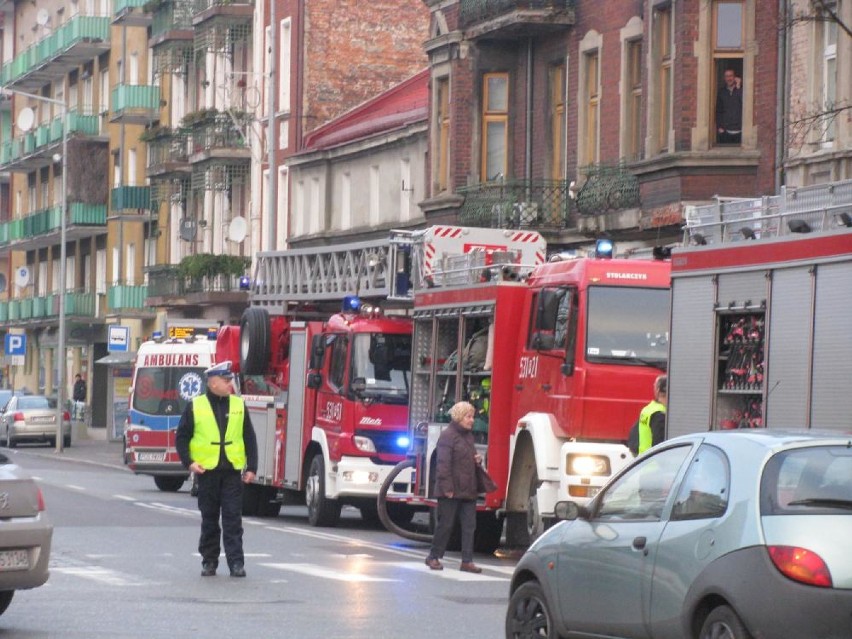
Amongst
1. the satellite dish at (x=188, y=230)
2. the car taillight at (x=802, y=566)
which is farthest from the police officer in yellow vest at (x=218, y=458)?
the satellite dish at (x=188, y=230)

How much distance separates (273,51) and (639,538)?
33.3 m

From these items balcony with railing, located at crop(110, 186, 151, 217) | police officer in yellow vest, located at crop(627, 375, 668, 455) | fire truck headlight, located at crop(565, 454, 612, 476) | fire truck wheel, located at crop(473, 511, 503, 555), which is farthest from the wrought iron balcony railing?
balcony with railing, located at crop(110, 186, 151, 217)

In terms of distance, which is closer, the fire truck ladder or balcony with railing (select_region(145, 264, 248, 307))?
the fire truck ladder

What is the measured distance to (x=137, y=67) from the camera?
233 ft

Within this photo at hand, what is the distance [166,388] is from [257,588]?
2016 cm

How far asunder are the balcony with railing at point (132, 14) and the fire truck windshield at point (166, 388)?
32540mm

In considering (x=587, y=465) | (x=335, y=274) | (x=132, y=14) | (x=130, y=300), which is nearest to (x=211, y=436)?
(x=587, y=465)

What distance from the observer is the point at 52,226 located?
7788cm

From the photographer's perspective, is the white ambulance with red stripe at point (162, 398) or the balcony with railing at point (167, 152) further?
the balcony with railing at point (167, 152)

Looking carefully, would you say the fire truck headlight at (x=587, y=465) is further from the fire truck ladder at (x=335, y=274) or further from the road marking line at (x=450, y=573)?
the fire truck ladder at (x=335, y=274)

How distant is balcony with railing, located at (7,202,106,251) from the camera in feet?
243

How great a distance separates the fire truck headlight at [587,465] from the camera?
61.1 feet

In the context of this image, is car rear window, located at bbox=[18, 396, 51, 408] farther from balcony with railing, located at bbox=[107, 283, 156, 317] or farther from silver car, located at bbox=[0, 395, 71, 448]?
balcony with railing, located at bbox=[107, 283, 156, 317]

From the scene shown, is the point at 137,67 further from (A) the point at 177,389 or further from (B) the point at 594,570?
(B) the point at 594,570
